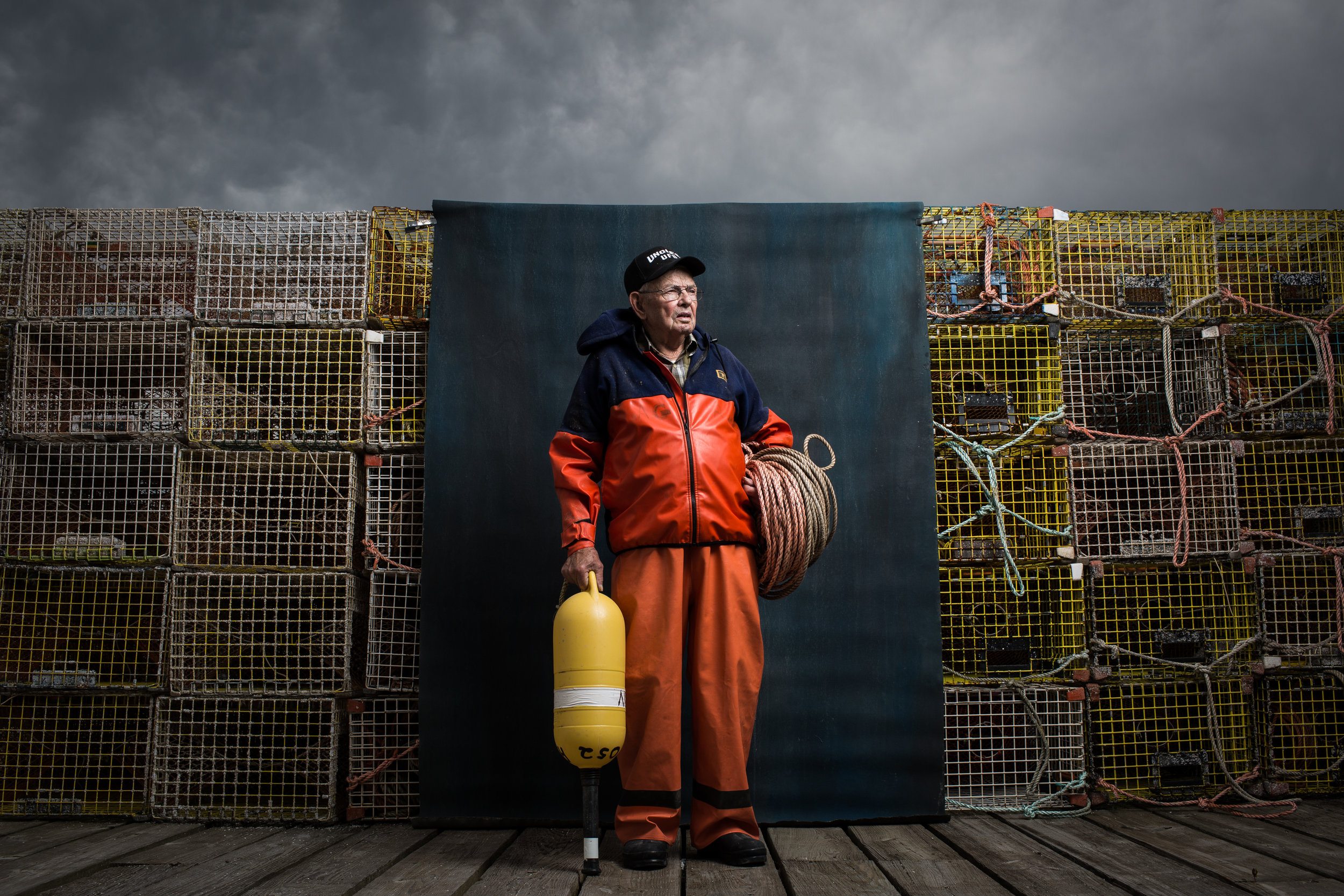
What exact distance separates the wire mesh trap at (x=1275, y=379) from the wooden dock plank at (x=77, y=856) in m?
4.69

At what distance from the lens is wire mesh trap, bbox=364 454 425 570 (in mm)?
3521

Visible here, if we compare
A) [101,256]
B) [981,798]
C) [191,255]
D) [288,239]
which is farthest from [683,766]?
[101,256]

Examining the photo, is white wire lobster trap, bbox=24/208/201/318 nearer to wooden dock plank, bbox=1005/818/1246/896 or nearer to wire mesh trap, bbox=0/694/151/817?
wire mesh trap, bbox=0/694/151/817

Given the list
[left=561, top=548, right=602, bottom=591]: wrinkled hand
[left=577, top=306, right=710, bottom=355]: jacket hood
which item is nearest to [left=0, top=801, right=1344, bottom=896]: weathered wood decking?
[left=561, top=548, right=602, bottom=591]: wrinkled hand

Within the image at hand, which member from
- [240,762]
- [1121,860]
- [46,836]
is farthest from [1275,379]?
[46,836]

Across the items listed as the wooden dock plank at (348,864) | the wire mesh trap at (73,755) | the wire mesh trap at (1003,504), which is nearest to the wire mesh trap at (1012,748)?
the wire mesh trap at (1003,504)

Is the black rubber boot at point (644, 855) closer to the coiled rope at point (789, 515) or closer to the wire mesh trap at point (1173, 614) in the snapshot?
the coiled rope at point (789, 515)

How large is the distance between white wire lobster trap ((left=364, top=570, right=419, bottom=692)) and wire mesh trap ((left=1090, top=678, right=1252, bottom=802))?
9.49 ft

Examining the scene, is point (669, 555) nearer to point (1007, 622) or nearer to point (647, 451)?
point (647, 451)

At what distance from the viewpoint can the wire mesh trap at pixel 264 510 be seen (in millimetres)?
3475

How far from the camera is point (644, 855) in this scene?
8.54 feet

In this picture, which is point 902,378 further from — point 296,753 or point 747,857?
point 296,753

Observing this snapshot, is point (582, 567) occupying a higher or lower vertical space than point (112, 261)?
lower

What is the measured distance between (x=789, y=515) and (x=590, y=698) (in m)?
0.90
